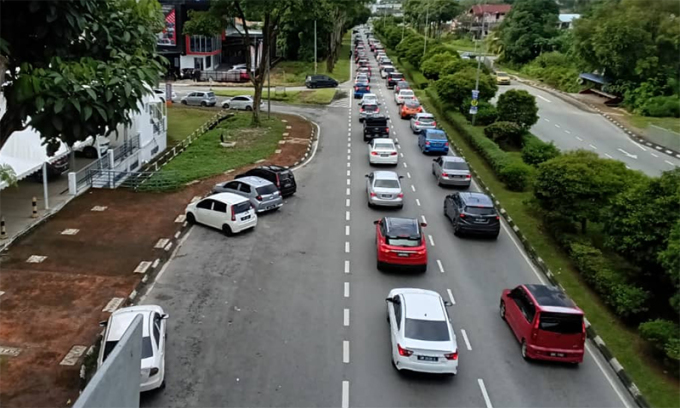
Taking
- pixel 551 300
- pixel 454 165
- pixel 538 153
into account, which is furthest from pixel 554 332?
pixel 538 153

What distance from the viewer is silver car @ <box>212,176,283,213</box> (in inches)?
944

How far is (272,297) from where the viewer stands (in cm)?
1722

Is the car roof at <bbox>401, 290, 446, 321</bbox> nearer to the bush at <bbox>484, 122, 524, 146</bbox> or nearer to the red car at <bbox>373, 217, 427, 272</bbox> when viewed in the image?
the red car at <bbox>373, 217, 427, 272</bbox>

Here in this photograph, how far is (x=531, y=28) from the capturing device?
90.0 m

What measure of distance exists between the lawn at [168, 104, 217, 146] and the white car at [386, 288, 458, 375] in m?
26.5

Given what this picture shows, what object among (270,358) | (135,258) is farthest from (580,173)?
(135,258)

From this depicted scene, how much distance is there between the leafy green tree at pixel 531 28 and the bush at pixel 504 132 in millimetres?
56412

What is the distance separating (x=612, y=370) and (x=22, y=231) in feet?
60.4

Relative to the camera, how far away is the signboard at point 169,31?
65062mm

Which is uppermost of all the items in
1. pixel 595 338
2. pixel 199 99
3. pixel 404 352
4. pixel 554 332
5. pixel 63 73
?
pixel 63 73

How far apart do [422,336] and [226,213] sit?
407 inches

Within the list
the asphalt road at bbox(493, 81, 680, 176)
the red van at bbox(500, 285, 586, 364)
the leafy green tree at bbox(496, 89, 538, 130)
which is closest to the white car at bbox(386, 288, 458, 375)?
the red van at bbox(500, 285, 586, 364)

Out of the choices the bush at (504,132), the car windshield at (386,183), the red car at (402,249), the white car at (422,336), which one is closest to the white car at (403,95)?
the bush at (504,132)

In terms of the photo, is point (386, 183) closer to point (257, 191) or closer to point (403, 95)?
point (257, 191)
